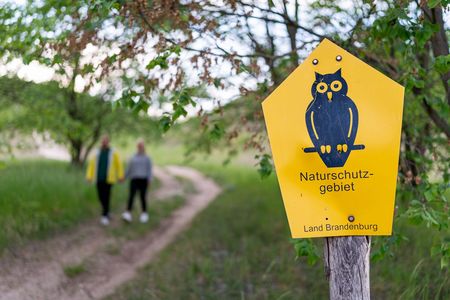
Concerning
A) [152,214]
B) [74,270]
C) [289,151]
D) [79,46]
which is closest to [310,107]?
[289,151]

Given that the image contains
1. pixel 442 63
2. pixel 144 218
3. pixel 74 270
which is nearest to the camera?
pixel 442 63

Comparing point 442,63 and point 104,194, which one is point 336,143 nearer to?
point 442,63

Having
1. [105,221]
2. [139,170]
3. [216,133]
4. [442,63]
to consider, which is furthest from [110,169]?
[442,63]

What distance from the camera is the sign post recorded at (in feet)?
9.23

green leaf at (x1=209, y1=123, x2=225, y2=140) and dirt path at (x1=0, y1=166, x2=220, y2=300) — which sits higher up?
green leaf at (x1=209, y1=123, x2=225, y2=140)

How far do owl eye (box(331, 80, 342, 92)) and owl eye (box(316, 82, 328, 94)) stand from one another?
0.13 ft

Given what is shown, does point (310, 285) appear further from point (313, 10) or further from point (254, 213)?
point (254, 213)

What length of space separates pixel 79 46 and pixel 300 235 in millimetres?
2862

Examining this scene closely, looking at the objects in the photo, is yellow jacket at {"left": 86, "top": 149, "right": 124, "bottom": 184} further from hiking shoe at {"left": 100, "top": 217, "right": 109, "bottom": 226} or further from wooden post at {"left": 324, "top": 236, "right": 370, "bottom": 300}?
wooden post at {"left": 324, "top": 236, "right": 370, "bottom": 300}

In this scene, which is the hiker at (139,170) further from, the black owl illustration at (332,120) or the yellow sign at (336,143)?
the black owl illustration at (332,120)

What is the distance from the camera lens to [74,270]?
24.8ft

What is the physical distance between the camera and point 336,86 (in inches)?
113

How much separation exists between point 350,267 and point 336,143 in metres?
0.75

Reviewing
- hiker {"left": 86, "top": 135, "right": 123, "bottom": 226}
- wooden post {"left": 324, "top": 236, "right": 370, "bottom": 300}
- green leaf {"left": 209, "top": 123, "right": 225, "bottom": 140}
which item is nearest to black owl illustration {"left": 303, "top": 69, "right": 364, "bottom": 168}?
wooden post {"left": 324, "top": 236, "right": 370, "bottom": 300}
